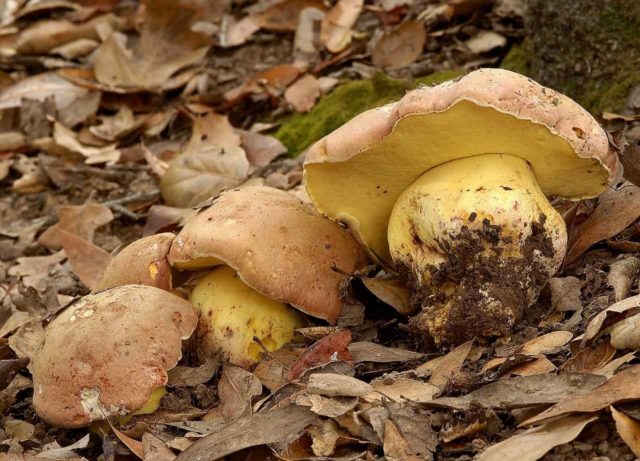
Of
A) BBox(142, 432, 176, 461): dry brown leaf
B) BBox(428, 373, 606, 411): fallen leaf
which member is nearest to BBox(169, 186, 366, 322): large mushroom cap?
BBox(142, 432, 176, 461): dry brown leaf

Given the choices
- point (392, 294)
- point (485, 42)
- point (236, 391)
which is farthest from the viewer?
point (485, 42)

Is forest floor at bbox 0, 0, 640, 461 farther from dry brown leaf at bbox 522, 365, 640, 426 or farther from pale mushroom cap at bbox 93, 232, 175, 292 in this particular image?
pale mushroom cap at bbox 93, 232, 175, 292

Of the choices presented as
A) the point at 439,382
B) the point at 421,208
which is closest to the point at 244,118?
the point at 421,208

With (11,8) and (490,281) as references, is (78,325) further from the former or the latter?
(11,8)

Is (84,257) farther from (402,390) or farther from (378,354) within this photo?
(402,390)

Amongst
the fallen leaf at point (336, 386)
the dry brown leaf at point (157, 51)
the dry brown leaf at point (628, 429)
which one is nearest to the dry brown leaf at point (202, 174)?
the dry brown leaf at point (157, 51)

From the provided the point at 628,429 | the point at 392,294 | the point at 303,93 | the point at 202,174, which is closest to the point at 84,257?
the point at 202,174
